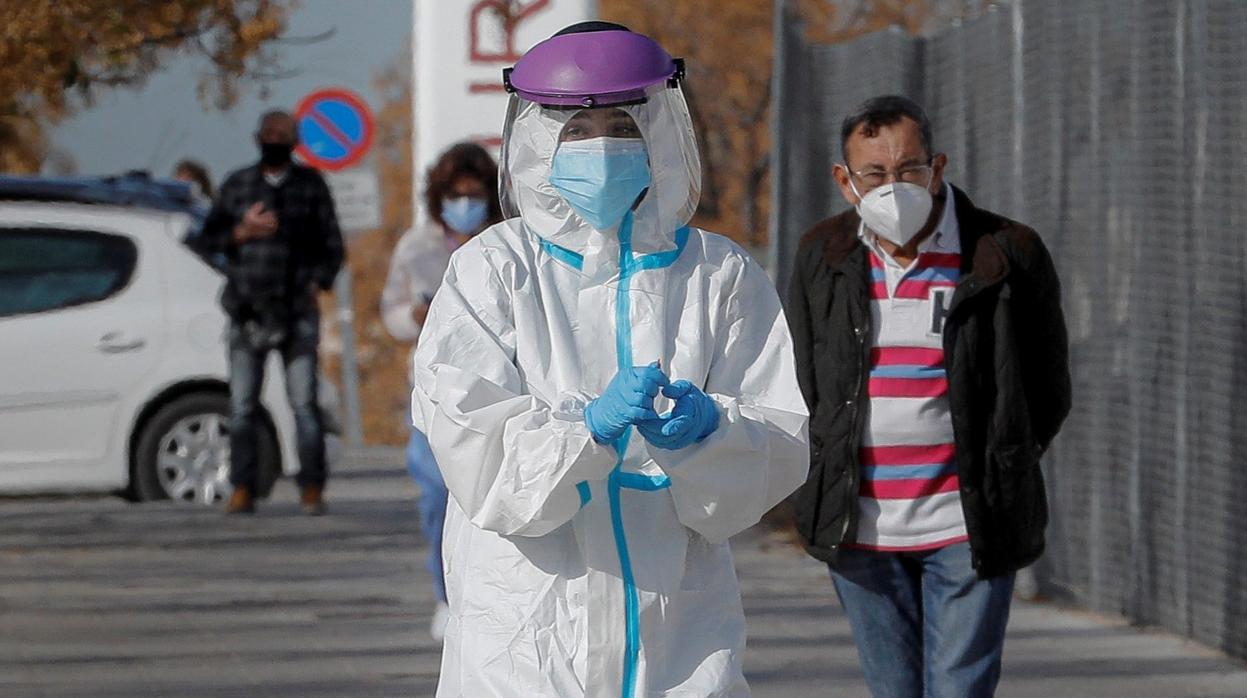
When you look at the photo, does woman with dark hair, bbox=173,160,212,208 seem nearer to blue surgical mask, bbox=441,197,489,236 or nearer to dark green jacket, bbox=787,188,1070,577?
blue surgical mask, bbox=441,197,489,236

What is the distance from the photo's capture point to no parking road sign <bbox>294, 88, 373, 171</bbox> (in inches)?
786

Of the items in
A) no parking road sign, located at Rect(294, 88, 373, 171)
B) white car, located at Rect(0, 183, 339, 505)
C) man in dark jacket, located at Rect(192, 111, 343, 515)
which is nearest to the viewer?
man in dark jacket, located at Rect(192, 111, 343, 515)

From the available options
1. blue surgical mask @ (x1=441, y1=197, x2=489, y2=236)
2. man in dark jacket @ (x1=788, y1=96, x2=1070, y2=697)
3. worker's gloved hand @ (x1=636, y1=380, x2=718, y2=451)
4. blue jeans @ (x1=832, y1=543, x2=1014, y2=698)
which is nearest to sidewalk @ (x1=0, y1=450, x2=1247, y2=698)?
blue surgical mask @ (x1=441, y1=197, x2=489, y2=236)

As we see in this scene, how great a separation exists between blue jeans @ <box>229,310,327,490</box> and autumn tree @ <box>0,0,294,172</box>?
6.31 feet

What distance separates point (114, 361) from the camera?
1270cm

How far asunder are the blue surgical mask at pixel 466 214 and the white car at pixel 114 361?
4934mm

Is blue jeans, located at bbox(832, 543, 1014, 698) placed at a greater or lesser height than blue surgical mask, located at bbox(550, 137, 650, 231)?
lesser

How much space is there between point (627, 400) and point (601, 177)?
47 centimetres

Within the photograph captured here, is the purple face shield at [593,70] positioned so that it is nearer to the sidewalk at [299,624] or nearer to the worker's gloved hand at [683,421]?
the worker's gloved hand at [683,421]

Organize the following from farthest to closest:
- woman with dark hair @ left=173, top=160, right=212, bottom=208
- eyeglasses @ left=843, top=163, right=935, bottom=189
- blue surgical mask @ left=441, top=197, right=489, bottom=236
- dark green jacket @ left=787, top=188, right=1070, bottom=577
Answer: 1. woman with dark hair @ left=173, top=160, right=212, bottom=208
2. blue surgical mask @ left=441, top=197, right=489, bottom=236
3. eyeglasses @ left=843, top=163, right=935, bottom=189
4. dark green jacket @ left=787, top=188, right=1070, bottom=577

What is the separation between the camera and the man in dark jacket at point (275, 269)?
1216cm

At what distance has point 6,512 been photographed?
44.7ft

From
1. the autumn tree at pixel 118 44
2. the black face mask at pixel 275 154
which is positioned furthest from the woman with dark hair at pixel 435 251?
the black face mask at pixel 275 154

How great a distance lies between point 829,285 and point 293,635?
157 inches
